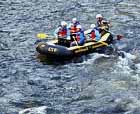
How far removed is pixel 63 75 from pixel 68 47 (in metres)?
2.53

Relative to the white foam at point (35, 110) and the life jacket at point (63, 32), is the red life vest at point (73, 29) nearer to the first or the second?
the life jacket at point (63, 32)

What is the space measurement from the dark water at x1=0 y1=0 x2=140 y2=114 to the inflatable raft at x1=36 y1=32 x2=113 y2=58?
0.48m

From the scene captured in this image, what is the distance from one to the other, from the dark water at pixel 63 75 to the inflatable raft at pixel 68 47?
48cm

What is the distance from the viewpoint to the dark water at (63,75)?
716 inches

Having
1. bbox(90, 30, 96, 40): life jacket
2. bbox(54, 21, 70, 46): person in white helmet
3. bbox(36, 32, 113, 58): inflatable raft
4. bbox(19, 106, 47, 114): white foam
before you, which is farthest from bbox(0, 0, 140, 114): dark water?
bbox(54, 21, 70, 46): person in white helmet

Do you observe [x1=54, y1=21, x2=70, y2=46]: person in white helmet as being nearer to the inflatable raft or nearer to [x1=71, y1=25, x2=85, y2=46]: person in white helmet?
the inflatable raft

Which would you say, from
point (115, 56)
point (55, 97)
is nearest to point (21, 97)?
point (55, 97)

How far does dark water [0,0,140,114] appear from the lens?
18188 mm

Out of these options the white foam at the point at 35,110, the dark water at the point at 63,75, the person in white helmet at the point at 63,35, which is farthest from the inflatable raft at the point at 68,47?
the white foam at the point at 35,110

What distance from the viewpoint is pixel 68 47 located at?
75.5ft

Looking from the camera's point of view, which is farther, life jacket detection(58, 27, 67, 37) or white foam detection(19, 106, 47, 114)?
life jacket detection(58, 27, 67, 37)

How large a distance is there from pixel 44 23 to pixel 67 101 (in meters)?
9.88

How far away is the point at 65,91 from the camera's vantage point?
63.3ft

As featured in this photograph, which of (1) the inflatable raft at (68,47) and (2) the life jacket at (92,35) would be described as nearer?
(1) the inflatable raft at (68,47)
